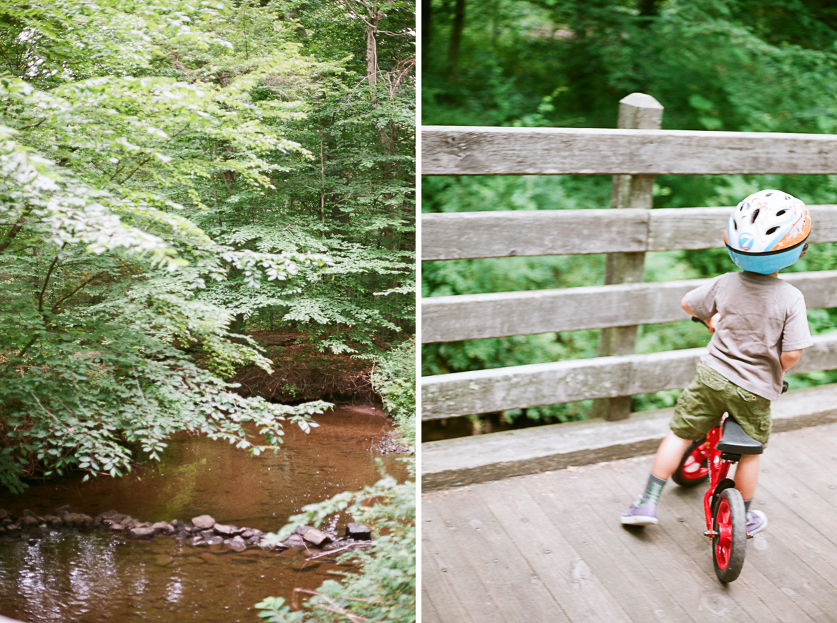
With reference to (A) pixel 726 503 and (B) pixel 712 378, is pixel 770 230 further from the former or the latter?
(A) pixel 726 503

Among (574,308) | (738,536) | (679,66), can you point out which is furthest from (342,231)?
(679,66)

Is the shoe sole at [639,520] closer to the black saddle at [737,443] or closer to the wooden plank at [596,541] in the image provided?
the wooden plank at [596,541]

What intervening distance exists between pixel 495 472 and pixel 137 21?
1.84 meters

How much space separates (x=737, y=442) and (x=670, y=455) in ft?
0.76

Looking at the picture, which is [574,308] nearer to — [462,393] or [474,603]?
[462,393]

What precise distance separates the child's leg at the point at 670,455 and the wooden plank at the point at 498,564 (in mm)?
494

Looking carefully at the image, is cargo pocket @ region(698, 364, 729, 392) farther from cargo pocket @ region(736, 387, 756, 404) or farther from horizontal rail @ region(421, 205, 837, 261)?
horizontal rail @ region(421, 205, 837, 261)

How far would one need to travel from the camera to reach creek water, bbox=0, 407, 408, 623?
1689mm

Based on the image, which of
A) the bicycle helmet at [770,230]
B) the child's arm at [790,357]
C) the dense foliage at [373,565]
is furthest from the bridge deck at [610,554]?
the bicycle helmet at [770,230]

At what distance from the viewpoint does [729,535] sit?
1.75 meters

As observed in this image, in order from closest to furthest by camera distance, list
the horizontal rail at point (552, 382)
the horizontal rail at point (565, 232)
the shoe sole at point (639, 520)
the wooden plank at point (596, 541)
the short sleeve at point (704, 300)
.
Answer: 1. the wooden plank at point (596, 541)
2. the short sleeve at point (704, 300)
3. the shoe sole at point (639, 520)
4. the horizontal rail at point (565, 232)
5. the horizontal rail at point (552, 382)

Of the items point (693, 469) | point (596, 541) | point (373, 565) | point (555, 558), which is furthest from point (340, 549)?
point (693, 469)

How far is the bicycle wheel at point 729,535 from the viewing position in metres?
1.69

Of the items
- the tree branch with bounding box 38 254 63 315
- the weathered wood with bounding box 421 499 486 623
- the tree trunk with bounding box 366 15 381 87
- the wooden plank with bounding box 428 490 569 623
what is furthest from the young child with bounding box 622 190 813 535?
the tree branch with bounding box 38 254 63 315
